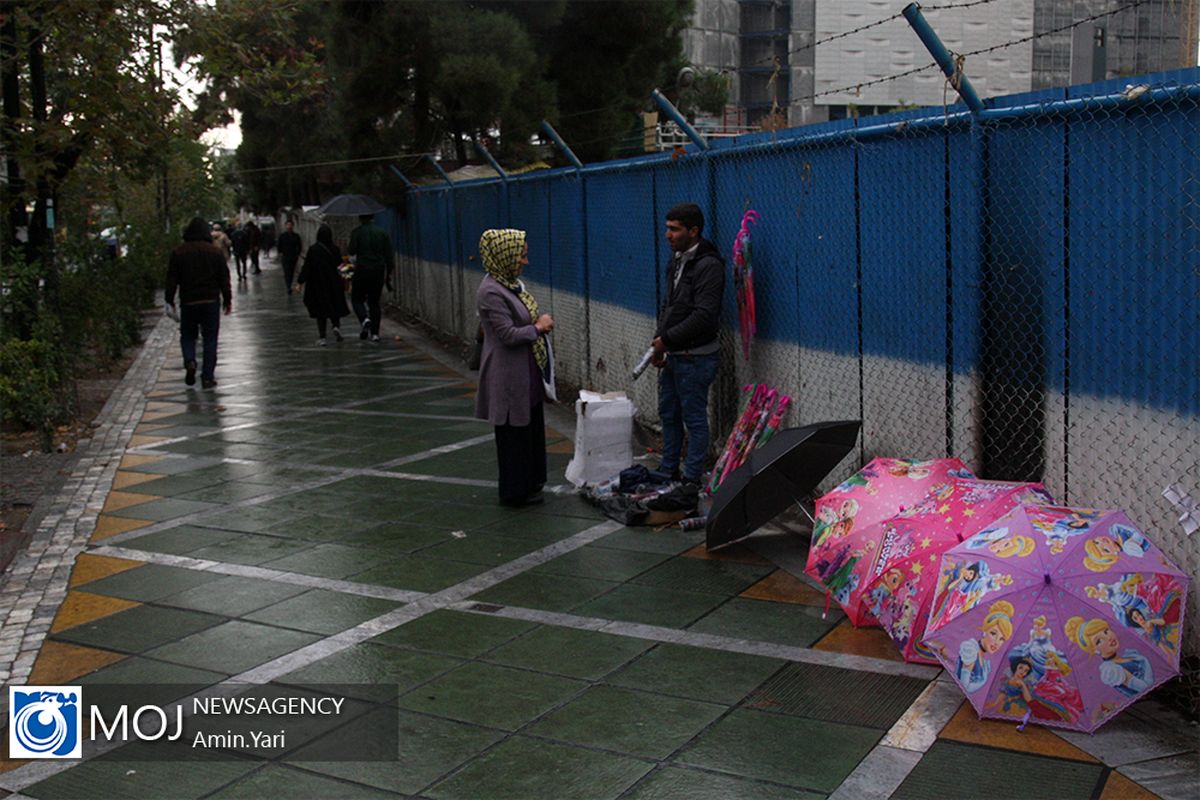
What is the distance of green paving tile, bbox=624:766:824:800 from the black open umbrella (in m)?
2.37

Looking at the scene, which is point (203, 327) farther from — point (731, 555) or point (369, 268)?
point (731, 555)

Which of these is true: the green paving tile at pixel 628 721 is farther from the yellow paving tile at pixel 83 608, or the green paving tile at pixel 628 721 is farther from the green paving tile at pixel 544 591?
the yellow paving tile at pixel 83 608

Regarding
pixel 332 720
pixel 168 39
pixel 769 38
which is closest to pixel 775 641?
pixel 332 720

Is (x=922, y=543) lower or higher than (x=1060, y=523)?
lower

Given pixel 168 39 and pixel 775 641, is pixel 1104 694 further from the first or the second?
pixel 168 39

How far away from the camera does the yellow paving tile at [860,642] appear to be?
4984 mm

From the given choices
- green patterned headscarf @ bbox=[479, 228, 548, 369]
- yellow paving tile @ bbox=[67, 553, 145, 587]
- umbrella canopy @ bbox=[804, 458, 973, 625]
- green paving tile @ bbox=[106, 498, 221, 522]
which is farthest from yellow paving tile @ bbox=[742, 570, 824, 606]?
green paving tile @ bbox=[106, 498, 221, 522]

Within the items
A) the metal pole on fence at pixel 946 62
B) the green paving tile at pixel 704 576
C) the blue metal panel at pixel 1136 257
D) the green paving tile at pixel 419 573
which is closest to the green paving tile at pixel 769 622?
the green paving tile at pixel 704 576

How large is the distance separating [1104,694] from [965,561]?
2.05 feet

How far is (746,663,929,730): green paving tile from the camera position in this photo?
173 inches

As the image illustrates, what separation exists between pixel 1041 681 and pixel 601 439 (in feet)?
13.9

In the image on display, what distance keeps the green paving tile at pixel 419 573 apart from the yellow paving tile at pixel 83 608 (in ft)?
3.67

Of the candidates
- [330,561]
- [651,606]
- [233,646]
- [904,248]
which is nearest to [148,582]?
[330,561]

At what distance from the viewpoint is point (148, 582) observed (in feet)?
20.6
